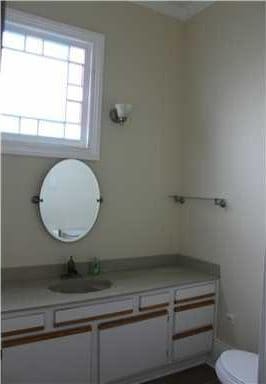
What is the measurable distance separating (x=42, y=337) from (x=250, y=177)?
1829mm

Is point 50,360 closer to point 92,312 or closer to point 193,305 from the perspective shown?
point 92,312

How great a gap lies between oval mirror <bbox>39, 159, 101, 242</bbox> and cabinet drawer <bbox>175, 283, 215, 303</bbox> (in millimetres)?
881

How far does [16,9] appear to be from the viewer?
8.11ft

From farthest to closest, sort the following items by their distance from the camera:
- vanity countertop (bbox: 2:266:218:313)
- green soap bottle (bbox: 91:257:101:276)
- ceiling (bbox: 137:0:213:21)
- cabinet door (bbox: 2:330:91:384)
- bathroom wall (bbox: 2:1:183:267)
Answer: ceiling (bbox: 137:0:213:21) < green soap bottle (bbox: 91:257:101:276) < bathroom wall (bbox: 2:1:183:267) < vanity countertop (bbox: 2:266:218:313) < cabinet door (bbox: 2:330:91:384)

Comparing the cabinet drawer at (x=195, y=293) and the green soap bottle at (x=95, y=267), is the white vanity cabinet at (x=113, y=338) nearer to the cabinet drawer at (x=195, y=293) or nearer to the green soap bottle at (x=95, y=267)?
the cabinet drawer at (x=195, y=293)

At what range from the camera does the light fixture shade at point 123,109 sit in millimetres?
2799

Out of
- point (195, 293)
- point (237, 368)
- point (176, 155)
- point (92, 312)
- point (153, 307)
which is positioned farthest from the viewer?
point (176, 155)

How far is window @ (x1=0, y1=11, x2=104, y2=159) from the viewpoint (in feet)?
8.19

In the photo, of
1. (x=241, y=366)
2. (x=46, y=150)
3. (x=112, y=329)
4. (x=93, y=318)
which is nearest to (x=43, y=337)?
(x=93, y=318)

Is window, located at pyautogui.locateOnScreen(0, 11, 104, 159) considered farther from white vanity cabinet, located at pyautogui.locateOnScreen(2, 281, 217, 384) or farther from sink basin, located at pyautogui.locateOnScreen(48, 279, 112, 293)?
white vanity cabinet, located at pyautogui.locateOnScreen(2, 281, 217, 384)

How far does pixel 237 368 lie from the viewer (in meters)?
1.94

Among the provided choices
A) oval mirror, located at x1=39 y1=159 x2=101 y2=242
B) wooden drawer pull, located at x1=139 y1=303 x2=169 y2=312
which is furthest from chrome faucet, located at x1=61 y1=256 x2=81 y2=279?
wooden drawer pull, located at x1=139 y1=303 x2=169 y2=312

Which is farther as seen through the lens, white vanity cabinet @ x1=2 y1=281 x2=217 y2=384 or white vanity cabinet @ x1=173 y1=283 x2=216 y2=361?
white vanity cabinet @ x1=173 y1=283 x2=216 y2=361

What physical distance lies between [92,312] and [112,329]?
21 centimetres
